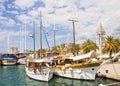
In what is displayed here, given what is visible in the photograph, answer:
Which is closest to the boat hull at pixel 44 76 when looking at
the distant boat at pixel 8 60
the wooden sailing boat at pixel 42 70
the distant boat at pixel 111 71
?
the wooden sailing boat at pixel 42 70

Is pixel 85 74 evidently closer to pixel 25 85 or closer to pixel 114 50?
pixel 25 85

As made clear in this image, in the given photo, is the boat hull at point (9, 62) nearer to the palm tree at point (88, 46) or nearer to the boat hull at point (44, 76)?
the palm tree at point (88, 46)

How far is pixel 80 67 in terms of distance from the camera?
4062 cm

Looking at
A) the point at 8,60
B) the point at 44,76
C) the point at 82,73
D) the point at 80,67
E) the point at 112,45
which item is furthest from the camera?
the point at 8,60

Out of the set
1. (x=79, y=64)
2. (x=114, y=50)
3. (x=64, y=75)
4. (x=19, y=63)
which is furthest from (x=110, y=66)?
(x=19, y=63)

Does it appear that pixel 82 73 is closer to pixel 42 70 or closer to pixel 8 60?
pixel 42 70

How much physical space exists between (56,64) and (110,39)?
81.5 ft

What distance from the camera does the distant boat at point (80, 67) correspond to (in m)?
39.4

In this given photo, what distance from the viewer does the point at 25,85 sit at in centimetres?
3828

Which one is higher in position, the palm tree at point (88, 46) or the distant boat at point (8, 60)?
the palm tree at point (88, 46)

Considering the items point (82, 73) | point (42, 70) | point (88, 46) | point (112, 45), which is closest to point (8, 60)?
point (88, 46)

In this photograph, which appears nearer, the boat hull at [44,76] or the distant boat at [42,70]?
the boat hull at [44,76]

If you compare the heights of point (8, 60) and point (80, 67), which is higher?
point (80, 67)

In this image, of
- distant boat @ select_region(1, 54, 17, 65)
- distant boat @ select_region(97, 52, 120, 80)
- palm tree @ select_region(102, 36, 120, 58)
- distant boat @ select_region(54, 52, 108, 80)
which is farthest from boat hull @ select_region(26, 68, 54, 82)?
distant boat @ select_region(1, 54, 17, 65)
